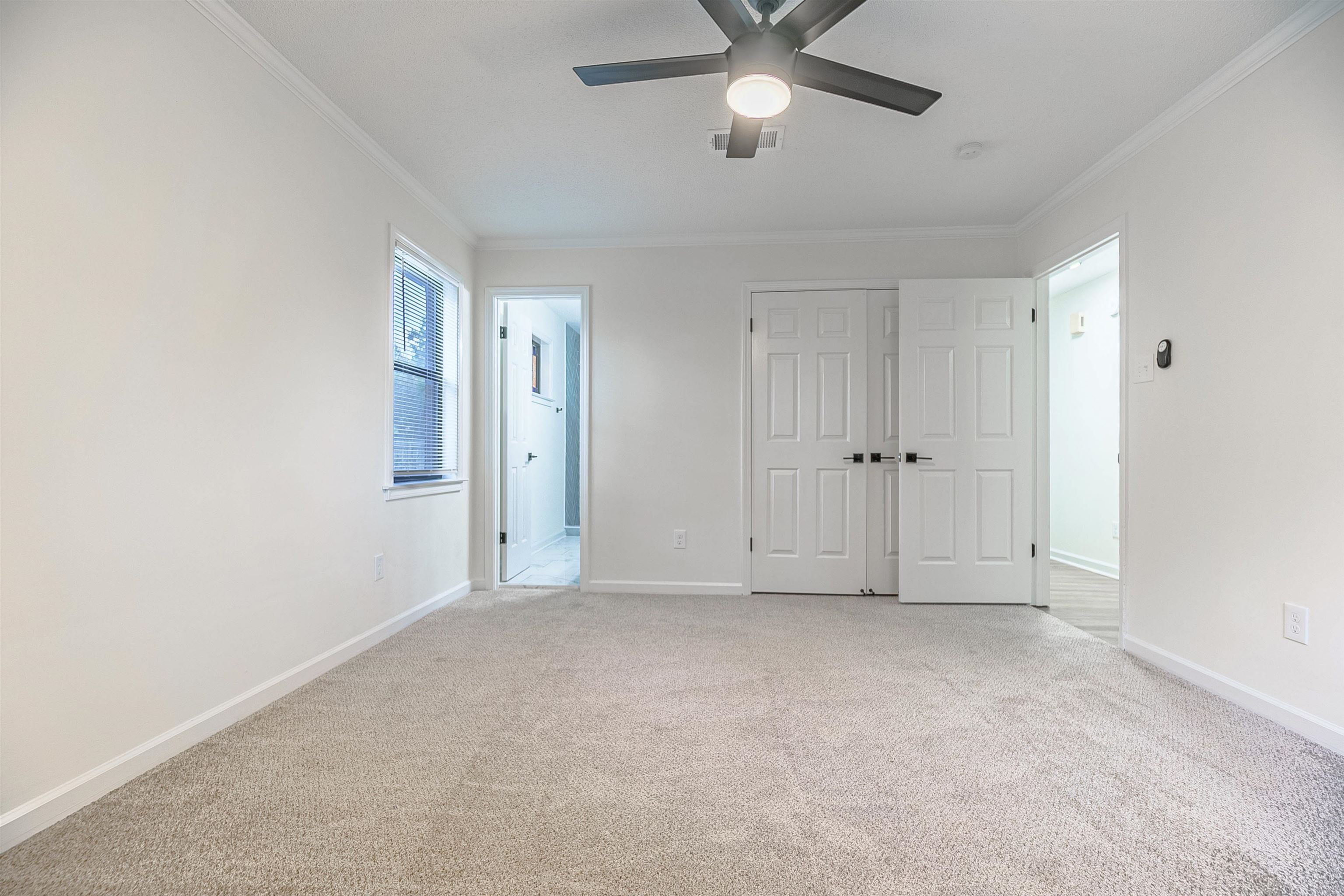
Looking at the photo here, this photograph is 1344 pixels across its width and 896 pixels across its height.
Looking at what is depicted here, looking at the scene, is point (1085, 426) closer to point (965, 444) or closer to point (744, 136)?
point (965, 444)

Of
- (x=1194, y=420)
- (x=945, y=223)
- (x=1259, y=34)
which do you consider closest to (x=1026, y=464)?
(x=1194, y=420)

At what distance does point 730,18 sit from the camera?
166cm

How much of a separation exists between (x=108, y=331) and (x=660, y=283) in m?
2.96

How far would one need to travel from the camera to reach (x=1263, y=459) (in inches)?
84.6

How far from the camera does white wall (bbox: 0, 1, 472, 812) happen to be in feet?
4.74

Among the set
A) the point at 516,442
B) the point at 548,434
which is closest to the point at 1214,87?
the point at 516,442

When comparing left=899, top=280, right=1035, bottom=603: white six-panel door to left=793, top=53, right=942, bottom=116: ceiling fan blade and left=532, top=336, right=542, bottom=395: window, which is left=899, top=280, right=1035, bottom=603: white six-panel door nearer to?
left=793, top=53, right=942, bottom=116: ceiling fan blade

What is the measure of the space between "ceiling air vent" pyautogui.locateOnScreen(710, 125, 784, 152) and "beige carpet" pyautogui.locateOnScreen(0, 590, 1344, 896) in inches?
91.2

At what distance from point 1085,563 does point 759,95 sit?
16.0 ft

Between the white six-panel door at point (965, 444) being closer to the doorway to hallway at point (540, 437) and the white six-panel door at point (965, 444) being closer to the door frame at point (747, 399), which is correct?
the door frame at point (747, 399)

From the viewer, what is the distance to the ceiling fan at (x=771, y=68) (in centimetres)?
164

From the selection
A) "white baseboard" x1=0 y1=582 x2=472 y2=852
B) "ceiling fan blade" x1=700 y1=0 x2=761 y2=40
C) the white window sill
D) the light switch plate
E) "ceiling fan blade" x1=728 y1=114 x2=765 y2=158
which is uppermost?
"ceiling fan blade" x1=700 y1=0 x2=761 y2=40

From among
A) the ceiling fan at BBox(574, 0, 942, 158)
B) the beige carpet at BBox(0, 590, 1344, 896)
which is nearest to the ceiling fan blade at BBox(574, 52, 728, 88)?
the ceiling fan at BBox(574, 0, 942, 158)

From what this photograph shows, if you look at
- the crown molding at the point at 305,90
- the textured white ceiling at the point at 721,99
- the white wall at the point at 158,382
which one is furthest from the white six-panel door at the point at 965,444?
the white wall at the point at 158,382
